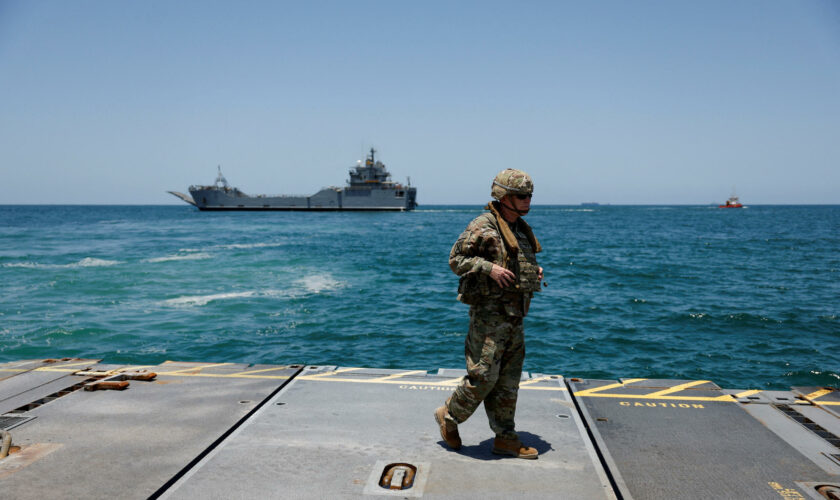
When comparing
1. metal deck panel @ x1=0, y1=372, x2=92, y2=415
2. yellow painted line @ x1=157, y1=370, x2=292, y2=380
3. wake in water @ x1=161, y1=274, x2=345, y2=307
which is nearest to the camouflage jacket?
yellow painted line @ x1=157, y1=370, x2=292, y2=380

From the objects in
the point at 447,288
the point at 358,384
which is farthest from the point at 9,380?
the point at 447,288

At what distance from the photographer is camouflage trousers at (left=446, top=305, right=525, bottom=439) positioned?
133 inches

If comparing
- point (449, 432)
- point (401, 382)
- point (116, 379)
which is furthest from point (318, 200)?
point (449, 432)

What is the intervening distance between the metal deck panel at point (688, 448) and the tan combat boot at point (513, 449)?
0.51 m

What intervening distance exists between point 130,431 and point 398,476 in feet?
7.23

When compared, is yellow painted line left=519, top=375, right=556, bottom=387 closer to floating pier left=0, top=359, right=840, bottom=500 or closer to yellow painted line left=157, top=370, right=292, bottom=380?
floating pier left=0, top=359, right=840, bottom=500

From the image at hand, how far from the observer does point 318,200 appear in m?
99.1

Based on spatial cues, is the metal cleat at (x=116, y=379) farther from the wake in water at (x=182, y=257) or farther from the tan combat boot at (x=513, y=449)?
the wake in water at (x=182, y=257)

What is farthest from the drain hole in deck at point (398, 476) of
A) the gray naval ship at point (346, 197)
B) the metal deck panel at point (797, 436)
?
the gray naval ship at point (346, 197)

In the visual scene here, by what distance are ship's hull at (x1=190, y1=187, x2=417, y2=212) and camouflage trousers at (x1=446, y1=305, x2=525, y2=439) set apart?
93111 mm

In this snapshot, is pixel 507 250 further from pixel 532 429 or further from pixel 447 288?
pixel 447 288

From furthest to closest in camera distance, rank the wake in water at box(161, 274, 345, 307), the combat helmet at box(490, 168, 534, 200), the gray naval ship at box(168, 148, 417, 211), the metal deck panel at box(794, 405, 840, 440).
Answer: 1. the gray naval ship at box(168, 148, 417, 211)
2. the wake in water at box(161, 274, 345, 307)
3. the metal deck panel at box(794, 405, 840, 440)
4. the combat helmet at box(490, 168, 534, 200)

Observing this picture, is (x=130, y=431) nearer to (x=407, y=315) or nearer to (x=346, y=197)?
(x=407, y=315)

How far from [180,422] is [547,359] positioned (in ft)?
25.1
